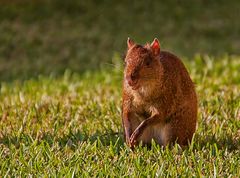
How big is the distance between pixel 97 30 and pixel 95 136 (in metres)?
8.23

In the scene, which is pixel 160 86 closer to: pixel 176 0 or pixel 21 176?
pixel 21 176

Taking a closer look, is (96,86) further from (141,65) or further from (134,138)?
(141,65)

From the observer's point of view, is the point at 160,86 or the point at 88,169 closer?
the point at 88,169

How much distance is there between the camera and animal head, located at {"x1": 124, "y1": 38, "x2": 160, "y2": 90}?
5.32 m

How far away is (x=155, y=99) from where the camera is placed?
18.0 ft

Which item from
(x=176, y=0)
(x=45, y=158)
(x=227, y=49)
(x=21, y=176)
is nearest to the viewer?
(x=21, y=176)

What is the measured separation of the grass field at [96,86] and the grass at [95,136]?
0.03 feet

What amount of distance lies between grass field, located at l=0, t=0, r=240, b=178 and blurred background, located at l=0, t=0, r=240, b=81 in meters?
0.02

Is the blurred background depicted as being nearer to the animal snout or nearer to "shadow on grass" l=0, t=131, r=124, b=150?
"shadow on grass" l=0, t=131, r=124, b=150

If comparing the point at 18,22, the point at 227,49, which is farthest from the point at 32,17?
the point at 227,49

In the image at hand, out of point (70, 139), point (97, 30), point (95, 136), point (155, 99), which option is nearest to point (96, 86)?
point (95, 136)

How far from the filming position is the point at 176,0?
1602 cm

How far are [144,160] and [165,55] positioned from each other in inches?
37.9

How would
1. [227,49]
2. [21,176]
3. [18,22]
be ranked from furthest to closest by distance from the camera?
[18,22]
[227,49]
[21,176]
